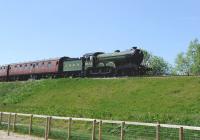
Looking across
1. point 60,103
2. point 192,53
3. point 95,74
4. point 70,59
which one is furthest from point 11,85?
point 192,53

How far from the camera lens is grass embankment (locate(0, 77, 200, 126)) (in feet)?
97.9

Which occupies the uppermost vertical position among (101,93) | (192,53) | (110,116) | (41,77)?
(192,53)

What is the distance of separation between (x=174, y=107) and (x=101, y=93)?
38.7 feet

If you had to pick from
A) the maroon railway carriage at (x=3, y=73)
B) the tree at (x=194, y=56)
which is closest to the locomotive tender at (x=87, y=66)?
the maroon railway carriage at (x=3, y=73)

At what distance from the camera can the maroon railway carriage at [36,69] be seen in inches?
2252

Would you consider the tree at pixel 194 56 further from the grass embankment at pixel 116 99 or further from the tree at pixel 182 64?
the grass embankment at pixel 116 99

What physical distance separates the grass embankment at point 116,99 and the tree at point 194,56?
177 ft

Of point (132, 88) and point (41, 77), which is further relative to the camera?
point (41, 77)

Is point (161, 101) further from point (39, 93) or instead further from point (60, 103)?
point (39, 93)

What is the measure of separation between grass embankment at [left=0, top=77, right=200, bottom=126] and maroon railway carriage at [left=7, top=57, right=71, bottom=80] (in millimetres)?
3741

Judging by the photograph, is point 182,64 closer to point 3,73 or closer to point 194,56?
point 194,56

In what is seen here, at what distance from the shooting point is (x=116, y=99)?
38062 mm

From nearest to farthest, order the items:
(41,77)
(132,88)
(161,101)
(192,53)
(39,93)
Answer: (161,101), (132,88), (39,93), (41,77), (192,53)

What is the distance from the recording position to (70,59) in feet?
183
